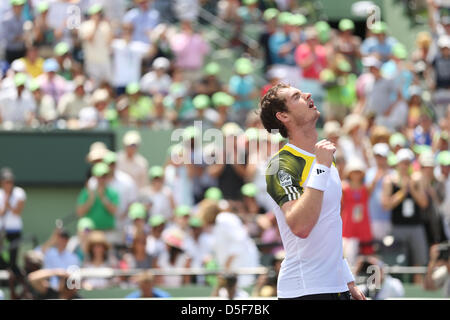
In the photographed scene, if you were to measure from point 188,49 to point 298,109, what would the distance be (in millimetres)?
9191

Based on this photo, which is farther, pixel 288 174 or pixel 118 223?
pixel 118 223

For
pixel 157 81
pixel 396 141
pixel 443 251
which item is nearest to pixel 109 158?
pixel 157 81

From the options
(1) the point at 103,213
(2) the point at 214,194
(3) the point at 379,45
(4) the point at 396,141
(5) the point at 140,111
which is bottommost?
(1) the point at 103,213

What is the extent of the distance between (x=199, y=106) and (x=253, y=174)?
1.48 metres

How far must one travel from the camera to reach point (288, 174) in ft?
15.2

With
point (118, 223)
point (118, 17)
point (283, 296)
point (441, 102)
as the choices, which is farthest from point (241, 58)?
point (283, 296)

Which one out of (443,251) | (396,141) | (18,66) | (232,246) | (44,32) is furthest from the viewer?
(44,32)

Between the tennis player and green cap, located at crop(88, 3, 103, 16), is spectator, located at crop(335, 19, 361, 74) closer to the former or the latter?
green cap, located at crop(88, 3, 103, 16)

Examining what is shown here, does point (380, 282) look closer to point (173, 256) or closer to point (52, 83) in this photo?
point (173, 256)

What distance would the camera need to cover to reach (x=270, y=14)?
14.8m

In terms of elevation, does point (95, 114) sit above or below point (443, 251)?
above

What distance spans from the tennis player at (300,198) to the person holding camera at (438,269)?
190 inches

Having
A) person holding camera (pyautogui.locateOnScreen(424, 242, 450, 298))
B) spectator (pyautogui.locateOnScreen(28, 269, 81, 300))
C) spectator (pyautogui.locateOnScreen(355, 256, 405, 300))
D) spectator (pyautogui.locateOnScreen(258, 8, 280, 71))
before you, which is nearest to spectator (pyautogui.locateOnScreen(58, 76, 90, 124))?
spectator (pyautogui.locateOnScreen(258, 8, 280, 71))

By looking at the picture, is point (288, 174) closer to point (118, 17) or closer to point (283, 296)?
point (283, 296)
